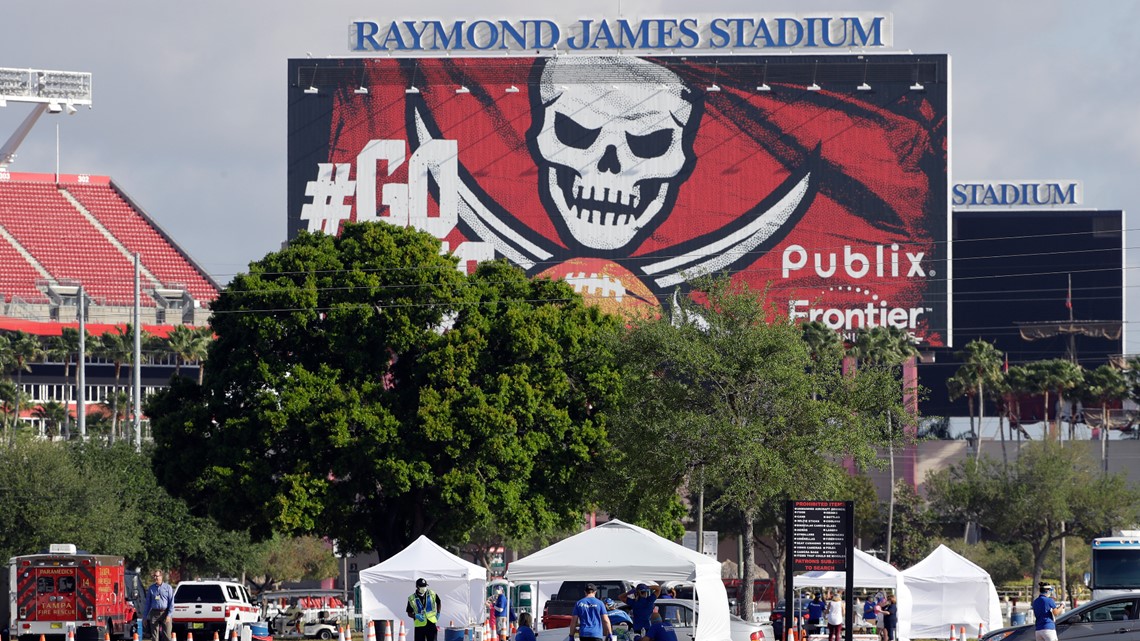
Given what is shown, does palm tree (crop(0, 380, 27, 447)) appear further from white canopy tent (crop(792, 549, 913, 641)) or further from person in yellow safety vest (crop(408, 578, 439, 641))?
person in yellow safety vest (crop(408, 578, 439, 641))

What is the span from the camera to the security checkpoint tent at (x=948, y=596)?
45.9 meters

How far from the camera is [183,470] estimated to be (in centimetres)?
5197

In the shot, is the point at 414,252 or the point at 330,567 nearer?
the point at 414,252

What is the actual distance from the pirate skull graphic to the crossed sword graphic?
235cm

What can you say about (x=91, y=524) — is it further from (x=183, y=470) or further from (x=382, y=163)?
(x=382, y=163)

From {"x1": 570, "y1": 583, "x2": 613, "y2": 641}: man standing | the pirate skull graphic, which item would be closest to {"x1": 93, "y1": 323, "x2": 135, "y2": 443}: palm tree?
the pirate skull graphic

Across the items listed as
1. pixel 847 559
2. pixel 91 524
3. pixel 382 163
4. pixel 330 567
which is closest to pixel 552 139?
pixel 382 163

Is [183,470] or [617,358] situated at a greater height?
[617,358]

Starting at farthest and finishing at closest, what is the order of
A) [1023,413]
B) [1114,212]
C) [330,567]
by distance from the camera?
1. [1114,212]
2. [1023,413]
3. [330,567]

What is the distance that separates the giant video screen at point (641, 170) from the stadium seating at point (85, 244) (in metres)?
41.1

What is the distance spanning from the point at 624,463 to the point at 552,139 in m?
75.3

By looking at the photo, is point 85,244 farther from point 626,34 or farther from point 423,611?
point 423,611

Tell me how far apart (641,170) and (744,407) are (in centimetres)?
7469

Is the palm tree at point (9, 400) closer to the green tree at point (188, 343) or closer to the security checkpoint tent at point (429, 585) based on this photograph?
the green tree at point (188, 343)
